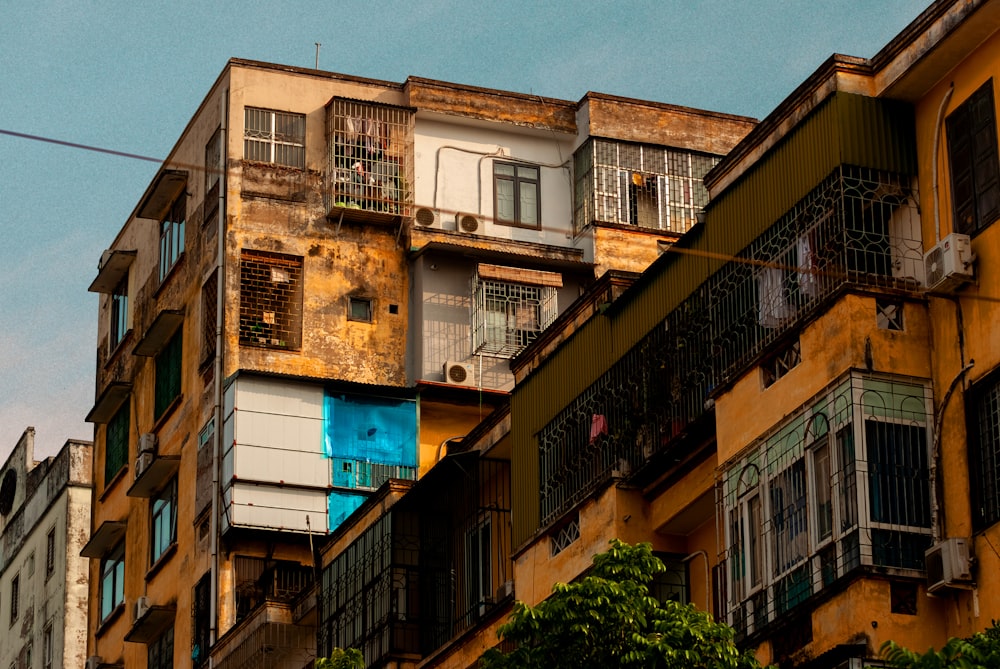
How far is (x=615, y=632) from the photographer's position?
1803 centimetres

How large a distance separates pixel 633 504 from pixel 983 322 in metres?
5.59

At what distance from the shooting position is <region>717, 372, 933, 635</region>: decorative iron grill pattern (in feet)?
61.7

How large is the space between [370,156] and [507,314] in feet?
11.1

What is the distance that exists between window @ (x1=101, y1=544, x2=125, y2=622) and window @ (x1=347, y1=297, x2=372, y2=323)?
26.1 feet

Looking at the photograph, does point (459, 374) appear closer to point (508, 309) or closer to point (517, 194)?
point (508, 309)

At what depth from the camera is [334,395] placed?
1403 inches

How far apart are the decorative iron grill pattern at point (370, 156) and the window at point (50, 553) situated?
15.5 metres

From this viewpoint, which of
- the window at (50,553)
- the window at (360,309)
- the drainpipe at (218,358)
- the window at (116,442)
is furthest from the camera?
the window at (50,553)

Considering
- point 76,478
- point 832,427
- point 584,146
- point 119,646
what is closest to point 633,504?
point 832,427

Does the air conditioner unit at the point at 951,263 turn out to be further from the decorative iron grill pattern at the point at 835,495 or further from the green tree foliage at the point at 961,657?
the green tree foliage at the point at 961,657

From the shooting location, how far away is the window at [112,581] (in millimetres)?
41375

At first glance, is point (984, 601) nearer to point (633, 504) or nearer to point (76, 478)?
point (633, 504)

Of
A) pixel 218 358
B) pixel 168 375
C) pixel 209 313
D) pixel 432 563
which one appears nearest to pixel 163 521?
pixel 168 375

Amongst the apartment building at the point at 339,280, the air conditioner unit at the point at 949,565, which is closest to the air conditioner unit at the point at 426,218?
the apartment building at the point at 339,280
